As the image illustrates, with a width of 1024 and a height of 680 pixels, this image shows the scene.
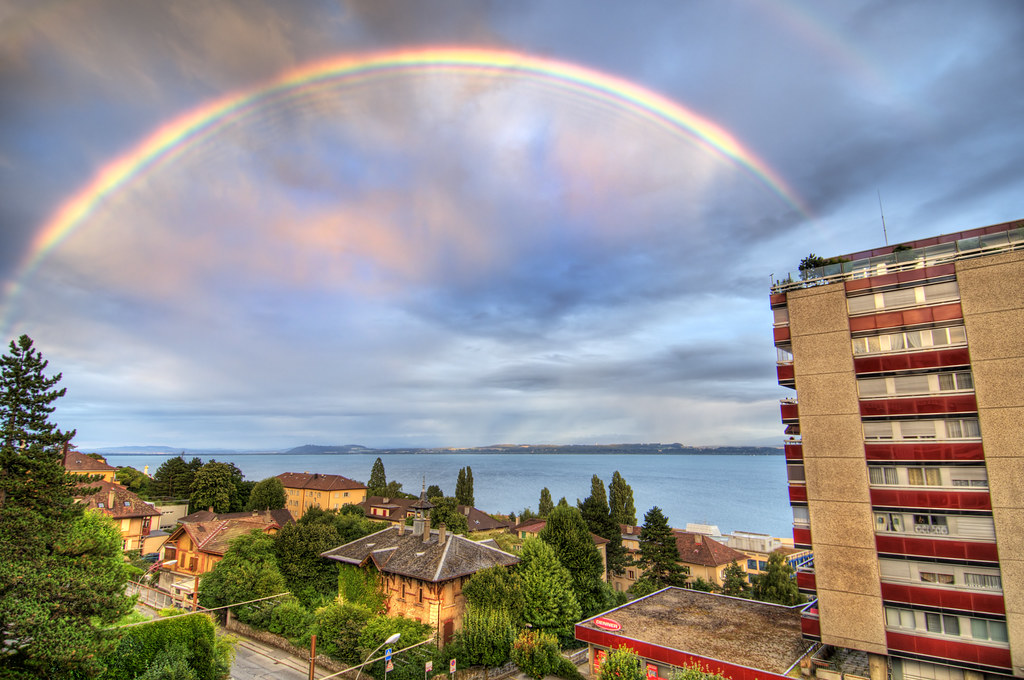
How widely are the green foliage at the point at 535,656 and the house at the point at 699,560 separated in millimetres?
34498

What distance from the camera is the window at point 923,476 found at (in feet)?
94.5

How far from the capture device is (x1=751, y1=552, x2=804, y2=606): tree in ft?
172

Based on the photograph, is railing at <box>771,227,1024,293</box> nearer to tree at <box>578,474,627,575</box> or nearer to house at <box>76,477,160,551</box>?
tree at <box>578,474,627,575</box>

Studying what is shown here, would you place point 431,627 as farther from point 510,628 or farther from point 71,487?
point 71,487

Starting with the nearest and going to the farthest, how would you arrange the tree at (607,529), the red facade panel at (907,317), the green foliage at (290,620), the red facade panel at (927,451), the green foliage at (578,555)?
1. the red facade panel at (927,451)
2. the red facade panel at (907,317)
3. the green foliage at (290,620)
4. the green foliage at (578,555)
5. the tree at (607,529)

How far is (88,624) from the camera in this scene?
984 inches

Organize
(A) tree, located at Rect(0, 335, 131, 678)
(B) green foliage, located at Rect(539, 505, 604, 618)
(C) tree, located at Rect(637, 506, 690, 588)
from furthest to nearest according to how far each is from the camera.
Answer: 1. (C) tree, located at Rect(637, 506, 690, 588)
2. (B) green foliage, located at Rect(539, 505, 604, 618)
3. (A) tree, located at Rect(0, 335, 131, 678)

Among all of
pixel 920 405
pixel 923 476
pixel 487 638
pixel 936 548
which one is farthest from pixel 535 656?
pixel 920 405

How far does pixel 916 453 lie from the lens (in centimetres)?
2933

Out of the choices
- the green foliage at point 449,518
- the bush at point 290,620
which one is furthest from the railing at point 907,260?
the green foliage at point 449,518

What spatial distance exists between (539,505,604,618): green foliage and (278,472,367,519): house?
8481 cm

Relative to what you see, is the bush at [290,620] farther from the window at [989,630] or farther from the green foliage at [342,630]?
the window at [989,630]

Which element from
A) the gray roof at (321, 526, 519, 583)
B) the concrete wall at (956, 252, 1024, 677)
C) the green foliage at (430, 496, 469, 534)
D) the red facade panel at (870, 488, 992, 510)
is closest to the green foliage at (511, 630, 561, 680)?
the gray roof at (321, 526, 519, 583)

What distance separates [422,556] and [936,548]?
37340 mm
